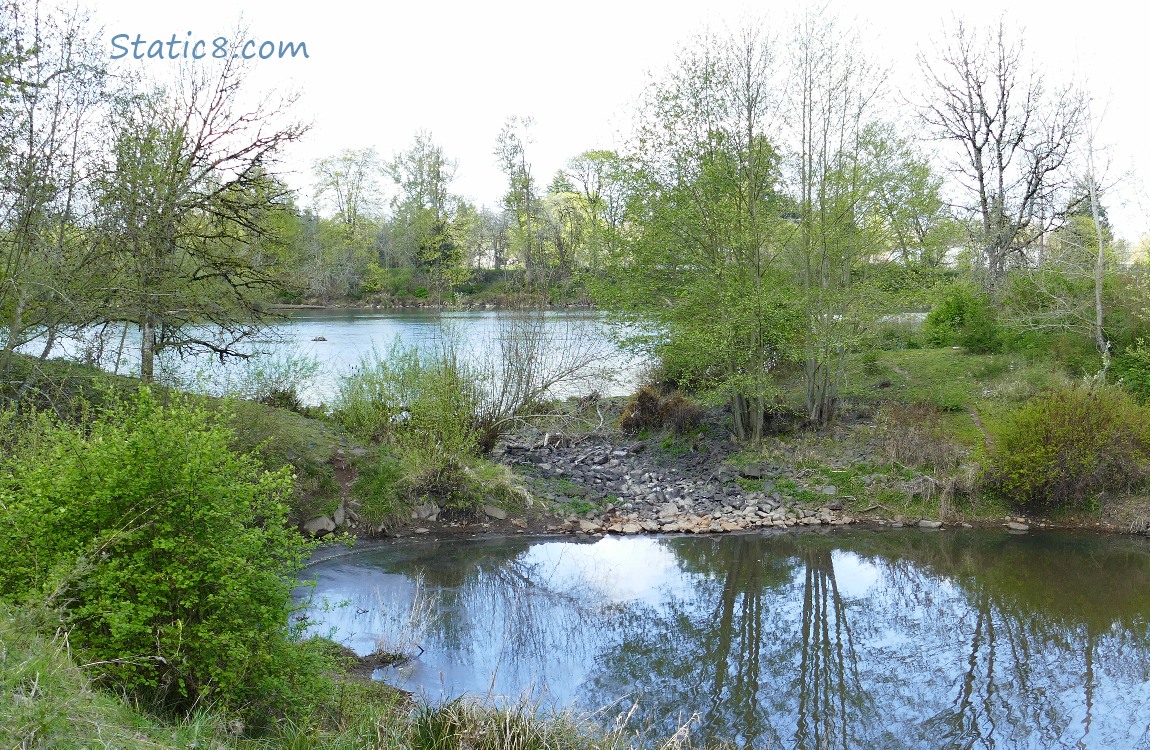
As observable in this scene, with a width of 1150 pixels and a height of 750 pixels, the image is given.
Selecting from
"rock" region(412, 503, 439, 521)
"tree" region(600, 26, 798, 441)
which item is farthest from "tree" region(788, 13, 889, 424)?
"rock" region(412, 503, 439, 521)

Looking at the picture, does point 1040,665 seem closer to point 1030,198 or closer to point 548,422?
point 548,422

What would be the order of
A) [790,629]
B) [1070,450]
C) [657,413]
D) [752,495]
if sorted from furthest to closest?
[657,413]
[752,495]
[1070,450]
[790,629]

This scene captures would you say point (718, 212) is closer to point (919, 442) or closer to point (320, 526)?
point (919, 442)

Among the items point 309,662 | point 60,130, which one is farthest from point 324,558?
point 60,130

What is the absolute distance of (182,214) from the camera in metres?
11.5

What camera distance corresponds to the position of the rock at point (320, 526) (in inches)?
425

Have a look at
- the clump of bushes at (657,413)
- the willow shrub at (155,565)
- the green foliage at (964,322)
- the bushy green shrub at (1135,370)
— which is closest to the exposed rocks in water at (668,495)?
the clump of bushes at (657,413)

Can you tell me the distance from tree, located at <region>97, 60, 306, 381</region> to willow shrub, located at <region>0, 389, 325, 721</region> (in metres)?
5.75

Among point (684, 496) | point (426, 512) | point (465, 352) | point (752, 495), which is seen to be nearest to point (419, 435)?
point (426, 512)

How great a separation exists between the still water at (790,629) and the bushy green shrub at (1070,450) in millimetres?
828

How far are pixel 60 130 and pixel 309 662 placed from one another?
8634 mm

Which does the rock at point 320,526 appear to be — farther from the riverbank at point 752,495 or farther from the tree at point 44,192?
the tree at point 44,192

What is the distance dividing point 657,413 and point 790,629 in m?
8.97

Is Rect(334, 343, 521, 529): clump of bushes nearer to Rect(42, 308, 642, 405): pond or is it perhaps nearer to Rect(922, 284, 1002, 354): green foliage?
Rect(42, 308, 642, 405): pond
